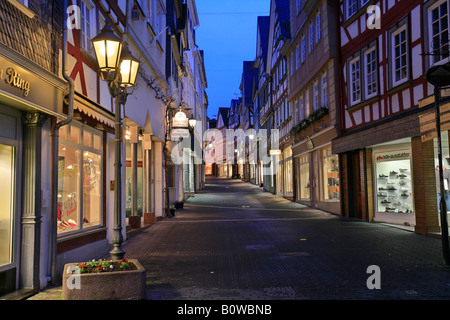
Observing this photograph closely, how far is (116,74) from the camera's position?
6.86 meters

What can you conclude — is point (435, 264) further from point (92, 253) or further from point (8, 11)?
point (8, 11)

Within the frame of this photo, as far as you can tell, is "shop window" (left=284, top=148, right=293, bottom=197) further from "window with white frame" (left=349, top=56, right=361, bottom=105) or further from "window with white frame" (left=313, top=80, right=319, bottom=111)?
"window with white frame" (left=349, top=56, right=361, bottom=105)

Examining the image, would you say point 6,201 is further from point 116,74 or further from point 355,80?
point 355,80

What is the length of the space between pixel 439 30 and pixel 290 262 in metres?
6.99

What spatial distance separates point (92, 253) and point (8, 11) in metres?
5.28

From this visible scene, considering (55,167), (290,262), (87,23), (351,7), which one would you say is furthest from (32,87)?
(351,7)

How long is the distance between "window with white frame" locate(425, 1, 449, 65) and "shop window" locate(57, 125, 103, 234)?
8356 mm

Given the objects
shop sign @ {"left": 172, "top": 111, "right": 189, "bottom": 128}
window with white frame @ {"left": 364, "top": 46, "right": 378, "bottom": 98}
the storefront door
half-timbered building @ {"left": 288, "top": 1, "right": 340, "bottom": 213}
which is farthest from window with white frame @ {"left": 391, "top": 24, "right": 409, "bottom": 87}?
shop sign @ {"left": 172, "top": 111, "right": 189, "bottom": 128}

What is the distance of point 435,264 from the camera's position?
316 inches

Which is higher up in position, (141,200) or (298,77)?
(298,77)

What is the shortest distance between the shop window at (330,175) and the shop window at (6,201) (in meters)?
14.2

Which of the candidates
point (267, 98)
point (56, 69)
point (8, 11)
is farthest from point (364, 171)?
point (267, 98)

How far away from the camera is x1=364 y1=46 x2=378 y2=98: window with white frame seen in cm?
1429

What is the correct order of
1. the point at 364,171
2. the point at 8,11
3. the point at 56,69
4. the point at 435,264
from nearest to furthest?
the point at 8,11, the point at 56,69, the point at 435,264, the point at 364,171
